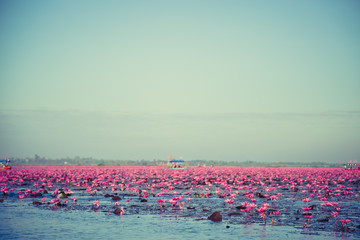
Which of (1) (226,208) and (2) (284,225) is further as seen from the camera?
(1) (226,208)

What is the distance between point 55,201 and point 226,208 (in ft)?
24.4

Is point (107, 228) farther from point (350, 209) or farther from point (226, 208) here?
point (350, 209)

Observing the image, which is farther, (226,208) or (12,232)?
(226,208)

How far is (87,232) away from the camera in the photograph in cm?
1095

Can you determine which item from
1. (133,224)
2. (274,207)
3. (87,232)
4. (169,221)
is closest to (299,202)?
(274,207)

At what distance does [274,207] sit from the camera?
1605cm

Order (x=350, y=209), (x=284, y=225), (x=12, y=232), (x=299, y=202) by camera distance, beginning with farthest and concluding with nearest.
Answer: (x=299, y=202) < (x=350, y=209) < (x=284, y=225) < (x=12, y=232)

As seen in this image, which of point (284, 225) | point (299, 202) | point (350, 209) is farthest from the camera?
point (299, 202)

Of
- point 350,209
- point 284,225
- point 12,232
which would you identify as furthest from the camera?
point 350,209

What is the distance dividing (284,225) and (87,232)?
6.19 m

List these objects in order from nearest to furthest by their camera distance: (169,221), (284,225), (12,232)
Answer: (12,232) → (284,225) → (169,221)

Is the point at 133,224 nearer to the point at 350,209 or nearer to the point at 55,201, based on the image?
the point at 55,201

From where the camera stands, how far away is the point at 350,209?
15656 mm

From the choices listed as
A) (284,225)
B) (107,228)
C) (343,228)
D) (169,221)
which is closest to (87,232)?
(107,228)
